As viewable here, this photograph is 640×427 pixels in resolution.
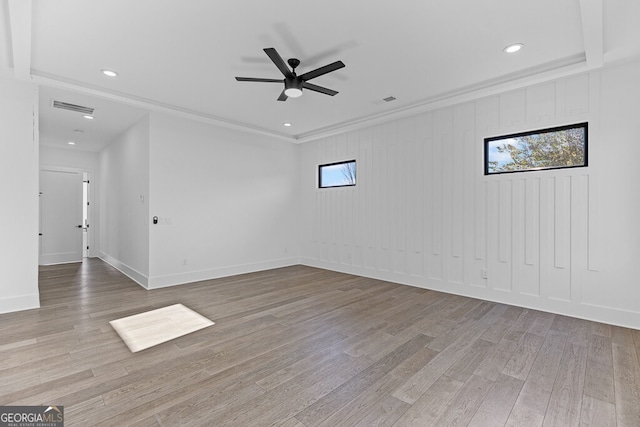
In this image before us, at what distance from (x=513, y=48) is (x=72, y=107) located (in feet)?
20.1

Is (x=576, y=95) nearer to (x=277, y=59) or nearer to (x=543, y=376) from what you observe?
(x=543, y=376)

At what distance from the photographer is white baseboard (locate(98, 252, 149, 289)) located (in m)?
5.06

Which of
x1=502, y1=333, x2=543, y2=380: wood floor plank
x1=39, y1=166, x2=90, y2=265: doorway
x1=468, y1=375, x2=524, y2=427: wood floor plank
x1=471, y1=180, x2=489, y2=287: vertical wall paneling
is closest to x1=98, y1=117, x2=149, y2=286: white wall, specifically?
x1=39, y1=166, x2=90, y2=265: doorway

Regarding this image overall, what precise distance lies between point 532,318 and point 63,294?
6.43 m

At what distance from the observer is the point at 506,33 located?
291 cm

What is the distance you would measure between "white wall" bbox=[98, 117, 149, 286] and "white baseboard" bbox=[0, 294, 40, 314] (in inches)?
54.0

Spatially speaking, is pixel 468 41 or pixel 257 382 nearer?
pixel 257 382

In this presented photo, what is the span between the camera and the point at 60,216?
743 centimetres

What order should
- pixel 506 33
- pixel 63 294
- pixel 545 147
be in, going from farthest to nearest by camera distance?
pixel 63 294
pixel 545 147
pixel 506 33

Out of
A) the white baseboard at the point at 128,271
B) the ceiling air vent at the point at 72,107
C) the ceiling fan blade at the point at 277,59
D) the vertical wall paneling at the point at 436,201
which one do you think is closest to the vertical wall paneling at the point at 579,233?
the vertical wall paneling at the point at 436,201

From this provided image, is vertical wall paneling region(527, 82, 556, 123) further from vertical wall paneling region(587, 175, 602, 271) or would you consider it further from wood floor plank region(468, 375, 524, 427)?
wood floor plank region(468, 375, 524, 427)

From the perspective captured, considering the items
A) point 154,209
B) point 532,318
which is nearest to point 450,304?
point 532,318

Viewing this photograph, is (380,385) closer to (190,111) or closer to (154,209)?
(154,209)

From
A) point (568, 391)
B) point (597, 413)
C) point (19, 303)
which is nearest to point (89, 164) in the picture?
point (19, 303)
